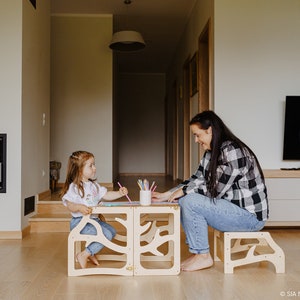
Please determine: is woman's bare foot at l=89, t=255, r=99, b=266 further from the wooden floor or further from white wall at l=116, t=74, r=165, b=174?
white wall at l=116, t=74, r=165, b=174

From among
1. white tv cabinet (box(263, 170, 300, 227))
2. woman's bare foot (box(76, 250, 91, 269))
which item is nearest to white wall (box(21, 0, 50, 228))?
woman's bare foot (box(76, 250, 91, 269))

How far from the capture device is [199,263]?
2.49m

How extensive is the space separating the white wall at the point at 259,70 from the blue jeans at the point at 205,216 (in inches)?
66.1

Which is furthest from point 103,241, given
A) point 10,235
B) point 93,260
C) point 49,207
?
point 49,207

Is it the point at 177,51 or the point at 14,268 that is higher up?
the point at 177,51

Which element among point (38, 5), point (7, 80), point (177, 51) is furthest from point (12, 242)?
point (177, 51)

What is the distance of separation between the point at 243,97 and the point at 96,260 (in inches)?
85.6

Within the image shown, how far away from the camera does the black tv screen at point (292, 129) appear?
13.0ft

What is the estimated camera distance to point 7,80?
3.56 metres

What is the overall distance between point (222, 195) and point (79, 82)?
4058 millimetres

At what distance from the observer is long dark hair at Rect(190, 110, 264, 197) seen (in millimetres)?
2436

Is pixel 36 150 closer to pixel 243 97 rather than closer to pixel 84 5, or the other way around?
pixel 243 97

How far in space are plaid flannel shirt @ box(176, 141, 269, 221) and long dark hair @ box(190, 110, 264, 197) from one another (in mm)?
19

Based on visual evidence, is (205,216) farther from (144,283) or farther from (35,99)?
(35,99)
